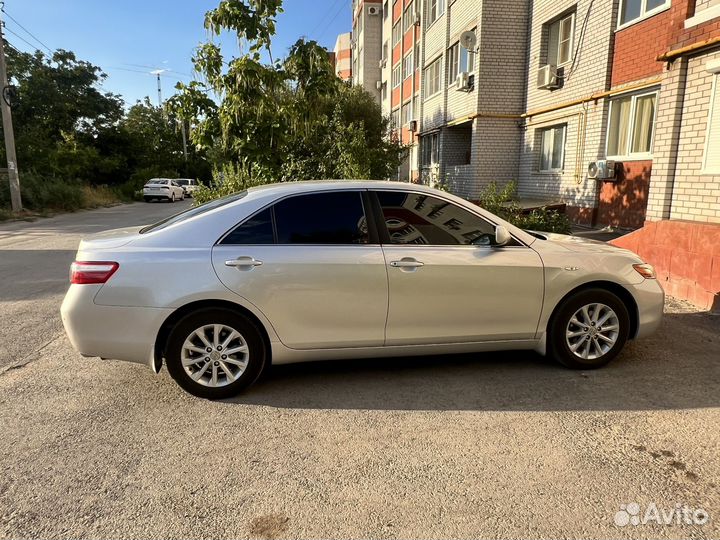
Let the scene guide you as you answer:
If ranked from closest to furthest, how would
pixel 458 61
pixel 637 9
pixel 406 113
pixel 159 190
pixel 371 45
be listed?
1. pixel 637 9
2. pixel 458 61
3. pixel 406 113
4. pixel 159 190
5. pixel 371 45

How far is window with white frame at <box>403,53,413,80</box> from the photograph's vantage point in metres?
29.2

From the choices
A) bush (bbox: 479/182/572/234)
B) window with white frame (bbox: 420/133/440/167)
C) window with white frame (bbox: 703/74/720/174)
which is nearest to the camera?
window with white frame (bbox: 703/74/720/174)

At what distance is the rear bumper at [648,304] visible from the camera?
14.4 ft

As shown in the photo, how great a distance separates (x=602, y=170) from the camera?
1143 centimetres

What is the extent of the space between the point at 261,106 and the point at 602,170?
298 inches

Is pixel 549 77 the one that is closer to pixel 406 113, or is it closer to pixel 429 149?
pixel 429 149

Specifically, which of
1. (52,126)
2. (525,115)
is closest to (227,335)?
(525,115)

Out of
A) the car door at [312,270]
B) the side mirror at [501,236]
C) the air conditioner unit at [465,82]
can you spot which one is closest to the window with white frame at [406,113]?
the air conditioner unit at [465,82]

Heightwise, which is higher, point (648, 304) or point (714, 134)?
point (714, 134)

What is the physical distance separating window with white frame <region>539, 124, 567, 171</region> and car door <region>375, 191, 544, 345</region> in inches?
437

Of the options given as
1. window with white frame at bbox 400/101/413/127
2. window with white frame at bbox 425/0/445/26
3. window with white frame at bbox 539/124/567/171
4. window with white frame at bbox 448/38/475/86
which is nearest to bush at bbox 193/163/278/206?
window with white frame at bbox 539/124/567/171

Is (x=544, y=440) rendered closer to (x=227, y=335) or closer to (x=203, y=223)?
(x=227, y=335)

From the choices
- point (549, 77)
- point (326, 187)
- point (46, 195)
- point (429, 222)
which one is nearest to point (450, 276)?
point (429, 222)

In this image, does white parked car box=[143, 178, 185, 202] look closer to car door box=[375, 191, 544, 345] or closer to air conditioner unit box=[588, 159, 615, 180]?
air conditioner unit box=[588, 159, 615, 180]
